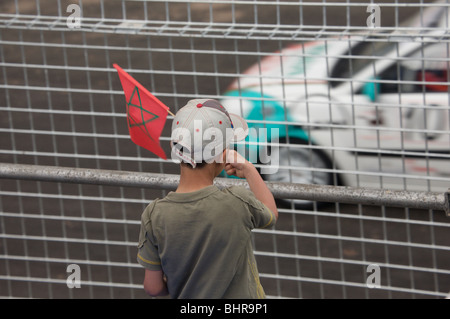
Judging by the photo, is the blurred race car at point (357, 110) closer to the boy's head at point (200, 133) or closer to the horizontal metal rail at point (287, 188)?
the horizontal metal rail at point (287, 188)

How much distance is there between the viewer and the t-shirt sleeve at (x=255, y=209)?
7.28 ft

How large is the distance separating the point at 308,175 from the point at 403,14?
399cm

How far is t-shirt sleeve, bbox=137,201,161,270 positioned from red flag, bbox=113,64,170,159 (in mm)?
392

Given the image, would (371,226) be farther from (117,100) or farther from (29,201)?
(117,100)

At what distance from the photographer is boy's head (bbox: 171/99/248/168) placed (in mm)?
2160

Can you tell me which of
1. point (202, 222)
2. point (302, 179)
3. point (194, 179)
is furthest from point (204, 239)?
point (302, 179)

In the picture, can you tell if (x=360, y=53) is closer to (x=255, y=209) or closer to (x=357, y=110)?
(x=357, y=110)

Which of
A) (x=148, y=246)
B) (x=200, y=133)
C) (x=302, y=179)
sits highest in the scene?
(x=200, y=133)

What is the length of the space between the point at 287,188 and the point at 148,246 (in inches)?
31.4

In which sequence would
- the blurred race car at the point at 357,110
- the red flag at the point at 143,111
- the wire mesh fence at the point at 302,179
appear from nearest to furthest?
the red flag at the point at 143,111 < the wire mesh fence at the point at 302,179 < the blurred race car at the point at 357,110

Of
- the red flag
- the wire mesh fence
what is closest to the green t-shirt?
the red flag

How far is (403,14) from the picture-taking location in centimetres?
871

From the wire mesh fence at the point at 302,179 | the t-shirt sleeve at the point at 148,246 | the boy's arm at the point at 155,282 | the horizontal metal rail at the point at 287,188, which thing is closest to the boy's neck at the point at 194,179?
the t-shirt sleeve at the point at 148,246

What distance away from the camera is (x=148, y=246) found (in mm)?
2232
